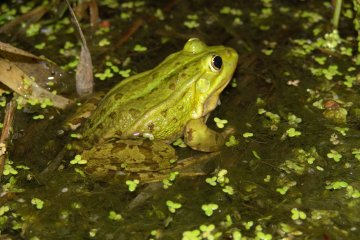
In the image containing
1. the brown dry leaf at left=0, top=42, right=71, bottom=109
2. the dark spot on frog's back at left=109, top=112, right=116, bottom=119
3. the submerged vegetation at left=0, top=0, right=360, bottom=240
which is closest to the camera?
the submerged vegetation at left=0, top=0, right=360, bottom=240

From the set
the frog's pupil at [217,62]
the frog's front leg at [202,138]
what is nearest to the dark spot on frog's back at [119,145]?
the frog's front leg at [202,138]

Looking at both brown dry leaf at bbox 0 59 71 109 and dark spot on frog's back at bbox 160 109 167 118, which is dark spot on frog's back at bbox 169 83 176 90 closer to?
dark spot on frog's back at bbox 160 109 167 118

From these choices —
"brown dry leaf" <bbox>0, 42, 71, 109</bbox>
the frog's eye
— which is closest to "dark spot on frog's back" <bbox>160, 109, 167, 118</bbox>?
the frog's eye

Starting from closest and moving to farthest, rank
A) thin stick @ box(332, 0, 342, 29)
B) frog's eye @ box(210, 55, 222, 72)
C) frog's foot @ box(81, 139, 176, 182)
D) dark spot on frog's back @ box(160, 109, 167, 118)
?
frog's foot @ box(81, 139, 176, 182)
dark spot on frog's back @ box(160, 109, 167, 118)
frog's eye @ box(210, 55, 222, 72)
thin stick @ box(332, 0, 342, 29)

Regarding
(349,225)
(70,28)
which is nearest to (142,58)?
(70,28)

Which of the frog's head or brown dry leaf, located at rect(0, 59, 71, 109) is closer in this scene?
the frog's head

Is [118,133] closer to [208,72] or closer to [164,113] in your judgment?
[164,113]

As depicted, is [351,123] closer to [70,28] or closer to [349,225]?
[349,225]
